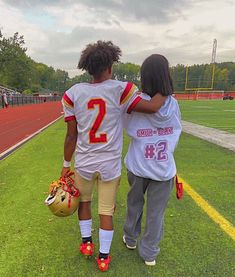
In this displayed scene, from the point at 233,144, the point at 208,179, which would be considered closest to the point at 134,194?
the point at 208,179

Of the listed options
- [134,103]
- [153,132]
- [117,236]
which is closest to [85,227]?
[117,236]

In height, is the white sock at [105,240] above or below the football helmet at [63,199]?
below

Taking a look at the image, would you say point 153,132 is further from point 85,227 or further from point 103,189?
point 85,227

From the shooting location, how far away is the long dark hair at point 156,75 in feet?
9.46

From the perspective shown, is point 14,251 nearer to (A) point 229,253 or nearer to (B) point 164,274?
(B) point 164,274

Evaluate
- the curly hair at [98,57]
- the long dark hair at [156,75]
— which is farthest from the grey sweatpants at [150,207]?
the curly hair at [98,57]

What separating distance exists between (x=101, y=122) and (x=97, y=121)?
33mm

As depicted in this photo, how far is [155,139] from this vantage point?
9.73 feet

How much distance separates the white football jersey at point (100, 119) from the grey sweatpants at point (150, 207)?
0.78ft

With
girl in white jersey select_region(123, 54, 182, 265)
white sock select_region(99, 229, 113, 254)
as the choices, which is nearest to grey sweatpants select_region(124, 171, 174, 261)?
girl in white jersey select_region(123, 54, 182, 265)

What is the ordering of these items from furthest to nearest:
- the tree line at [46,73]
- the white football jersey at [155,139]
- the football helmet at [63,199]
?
the tree line at [46,73], the football helmet at [63,199], the white football jersey at [155,139]

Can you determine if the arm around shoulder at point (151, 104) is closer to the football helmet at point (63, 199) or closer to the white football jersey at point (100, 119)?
the white football jersey at point (100, 119)

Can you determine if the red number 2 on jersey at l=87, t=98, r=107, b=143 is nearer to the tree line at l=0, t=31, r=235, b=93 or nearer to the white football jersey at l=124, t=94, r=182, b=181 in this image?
the white football jersey at l=124, t=94, r=182, b=181

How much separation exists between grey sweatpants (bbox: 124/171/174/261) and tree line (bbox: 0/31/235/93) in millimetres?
35079
